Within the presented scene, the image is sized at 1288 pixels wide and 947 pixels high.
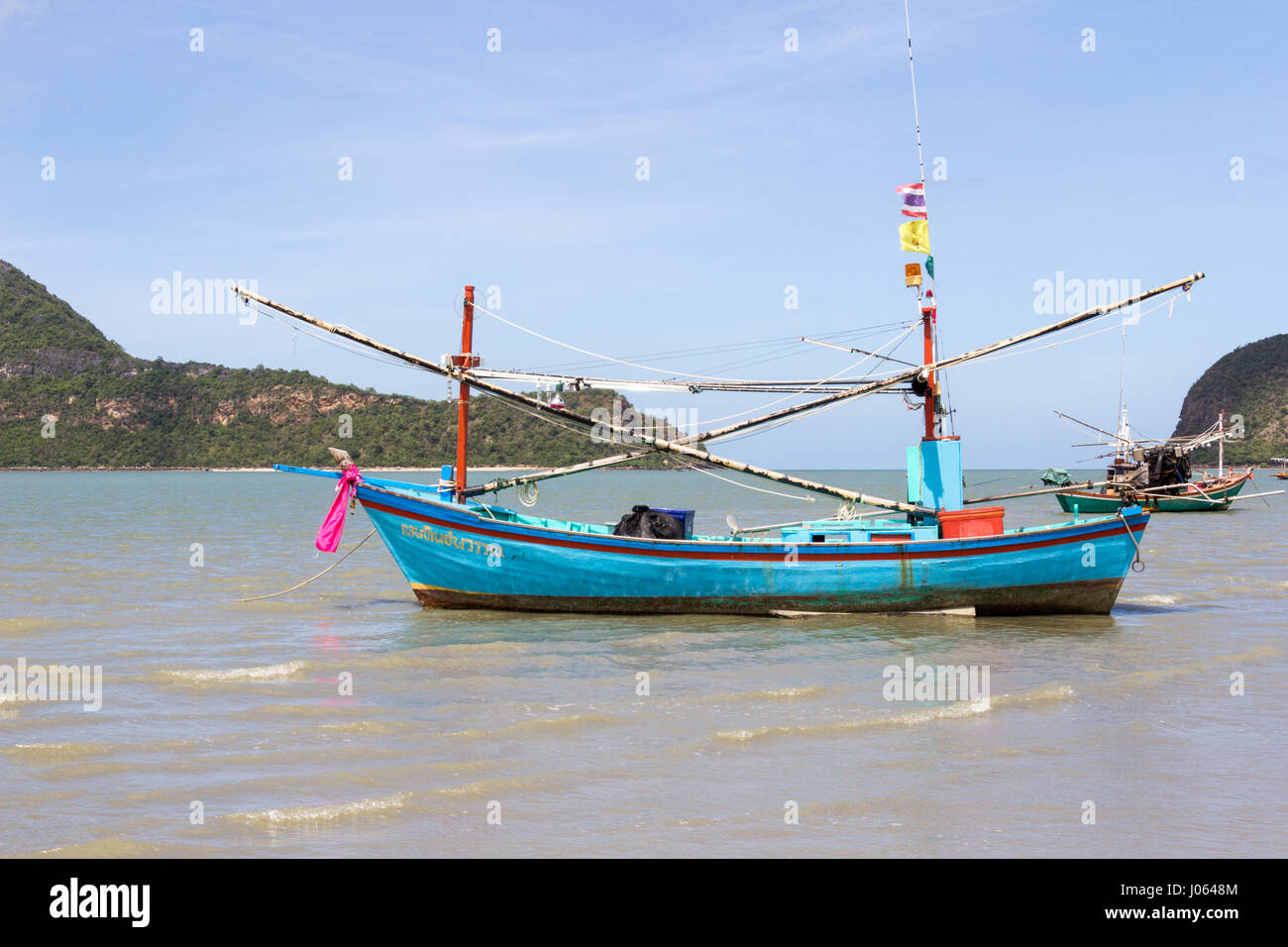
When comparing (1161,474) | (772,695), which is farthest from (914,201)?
(1161,474)

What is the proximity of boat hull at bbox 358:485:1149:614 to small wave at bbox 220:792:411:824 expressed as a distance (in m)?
9.42

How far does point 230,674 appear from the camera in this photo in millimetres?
13617

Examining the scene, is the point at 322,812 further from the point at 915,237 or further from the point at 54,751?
the point at 915,237

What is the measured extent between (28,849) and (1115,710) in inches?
403

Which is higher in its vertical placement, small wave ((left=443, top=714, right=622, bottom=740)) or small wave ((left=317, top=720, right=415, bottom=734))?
small wave ((left=317, top=720, right=415, bottom=734))

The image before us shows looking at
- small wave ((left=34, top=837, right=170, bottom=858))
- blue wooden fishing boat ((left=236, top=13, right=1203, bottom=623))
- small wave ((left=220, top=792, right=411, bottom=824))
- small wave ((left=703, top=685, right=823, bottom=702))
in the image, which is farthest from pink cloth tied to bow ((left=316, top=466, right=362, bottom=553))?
small wave ((left=34, top=837, right=170, bottom=858))

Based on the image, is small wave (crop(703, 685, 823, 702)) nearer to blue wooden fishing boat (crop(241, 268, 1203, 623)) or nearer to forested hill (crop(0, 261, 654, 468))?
blue wooden fishing boat (crop(241, 268, 1203, 623))

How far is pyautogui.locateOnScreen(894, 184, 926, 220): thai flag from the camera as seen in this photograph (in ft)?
62.5

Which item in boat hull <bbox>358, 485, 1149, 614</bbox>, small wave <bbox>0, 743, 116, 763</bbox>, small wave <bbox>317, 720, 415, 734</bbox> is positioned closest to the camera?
small wave <bbox>0, 743, 116, 763</bbox>

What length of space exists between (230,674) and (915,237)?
522 inches

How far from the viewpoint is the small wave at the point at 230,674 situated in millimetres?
13344
